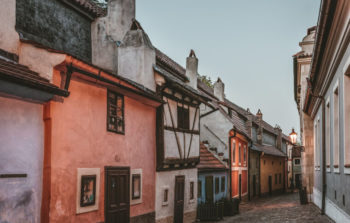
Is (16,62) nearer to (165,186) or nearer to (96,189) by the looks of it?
(96,189)

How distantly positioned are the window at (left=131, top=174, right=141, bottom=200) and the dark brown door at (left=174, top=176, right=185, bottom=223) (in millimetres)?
3490

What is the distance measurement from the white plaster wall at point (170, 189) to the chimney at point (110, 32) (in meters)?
4.34

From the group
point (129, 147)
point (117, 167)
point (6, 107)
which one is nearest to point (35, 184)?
point (6, 107)

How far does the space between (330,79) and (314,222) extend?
534 centimetres

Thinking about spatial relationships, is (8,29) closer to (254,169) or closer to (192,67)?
(192,67)

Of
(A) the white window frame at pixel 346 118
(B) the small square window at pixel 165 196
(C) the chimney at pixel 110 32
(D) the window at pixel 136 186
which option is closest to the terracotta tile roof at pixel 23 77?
(D) the window at pixel 136 186

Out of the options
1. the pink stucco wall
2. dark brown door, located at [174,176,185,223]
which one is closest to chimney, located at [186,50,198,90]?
dark brown door, located at [174,176,185,223]

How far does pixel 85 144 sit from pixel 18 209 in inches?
122

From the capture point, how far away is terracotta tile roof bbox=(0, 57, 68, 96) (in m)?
7.93

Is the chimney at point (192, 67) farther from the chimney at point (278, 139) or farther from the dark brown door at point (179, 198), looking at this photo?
the chimney at point (278, 139)

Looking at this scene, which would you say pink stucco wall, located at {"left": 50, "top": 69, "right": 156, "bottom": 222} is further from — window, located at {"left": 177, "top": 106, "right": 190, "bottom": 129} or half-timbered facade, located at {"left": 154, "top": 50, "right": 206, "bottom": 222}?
window, located at {"left": 177, "top": 106, "right": 190, "bottom": 129}

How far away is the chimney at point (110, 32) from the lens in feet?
57.5

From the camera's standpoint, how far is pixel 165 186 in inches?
681

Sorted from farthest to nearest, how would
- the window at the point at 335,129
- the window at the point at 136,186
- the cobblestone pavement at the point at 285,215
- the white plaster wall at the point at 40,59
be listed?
the cobblestone pavement at the point at 285,215 → the window at the point at 136,186 → the window at the point at 335,129 → the white plaster wall at the point at 40,59
